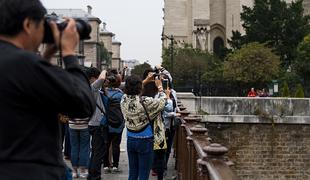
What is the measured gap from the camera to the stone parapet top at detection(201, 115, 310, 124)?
932 inches

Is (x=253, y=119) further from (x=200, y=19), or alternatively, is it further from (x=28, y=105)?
(x=200, y=19)

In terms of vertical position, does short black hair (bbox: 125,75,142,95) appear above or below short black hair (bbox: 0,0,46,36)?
below

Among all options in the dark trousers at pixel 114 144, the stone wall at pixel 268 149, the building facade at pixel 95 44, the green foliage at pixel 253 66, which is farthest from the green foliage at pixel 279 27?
the dark trousers at pixel 114 144

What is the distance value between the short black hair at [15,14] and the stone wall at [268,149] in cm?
2113

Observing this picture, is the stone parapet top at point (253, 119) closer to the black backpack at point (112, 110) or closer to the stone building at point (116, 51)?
the black backpack at point (112, 110)

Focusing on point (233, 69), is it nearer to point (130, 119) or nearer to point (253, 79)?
point (253, 79)

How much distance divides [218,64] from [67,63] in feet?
155

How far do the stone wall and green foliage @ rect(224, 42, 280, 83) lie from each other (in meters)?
17.4

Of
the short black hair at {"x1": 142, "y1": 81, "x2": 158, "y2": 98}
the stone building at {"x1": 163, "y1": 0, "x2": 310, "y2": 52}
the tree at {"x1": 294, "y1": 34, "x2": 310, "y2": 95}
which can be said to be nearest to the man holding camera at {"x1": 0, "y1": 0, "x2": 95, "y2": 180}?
the short black hair at {"x1": 142, "y1": 81, "x2": 158, "y2": 98}

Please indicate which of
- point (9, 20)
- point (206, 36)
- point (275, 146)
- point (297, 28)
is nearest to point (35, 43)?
point (9, 20)

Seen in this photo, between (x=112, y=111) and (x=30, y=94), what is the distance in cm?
665

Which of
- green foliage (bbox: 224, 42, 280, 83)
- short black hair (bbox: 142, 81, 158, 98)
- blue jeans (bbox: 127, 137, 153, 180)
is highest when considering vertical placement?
green foliage (bbox: 224, 42, 280, 83)

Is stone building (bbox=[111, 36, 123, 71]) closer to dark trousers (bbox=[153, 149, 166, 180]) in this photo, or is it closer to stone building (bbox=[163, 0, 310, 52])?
stone building (bbox=[163, 0, 310, 52])

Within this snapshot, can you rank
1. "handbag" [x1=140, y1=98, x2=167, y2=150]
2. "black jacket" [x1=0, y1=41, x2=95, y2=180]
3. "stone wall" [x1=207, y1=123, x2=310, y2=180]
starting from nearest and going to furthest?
"black jacket" [x1=0, y1=41, x2=95, y2=180], "handbag" [x1=140, y1=98, x2=167, y2=150], "stone wall" [x1=207, y1=123, x2=310, y2=180]
